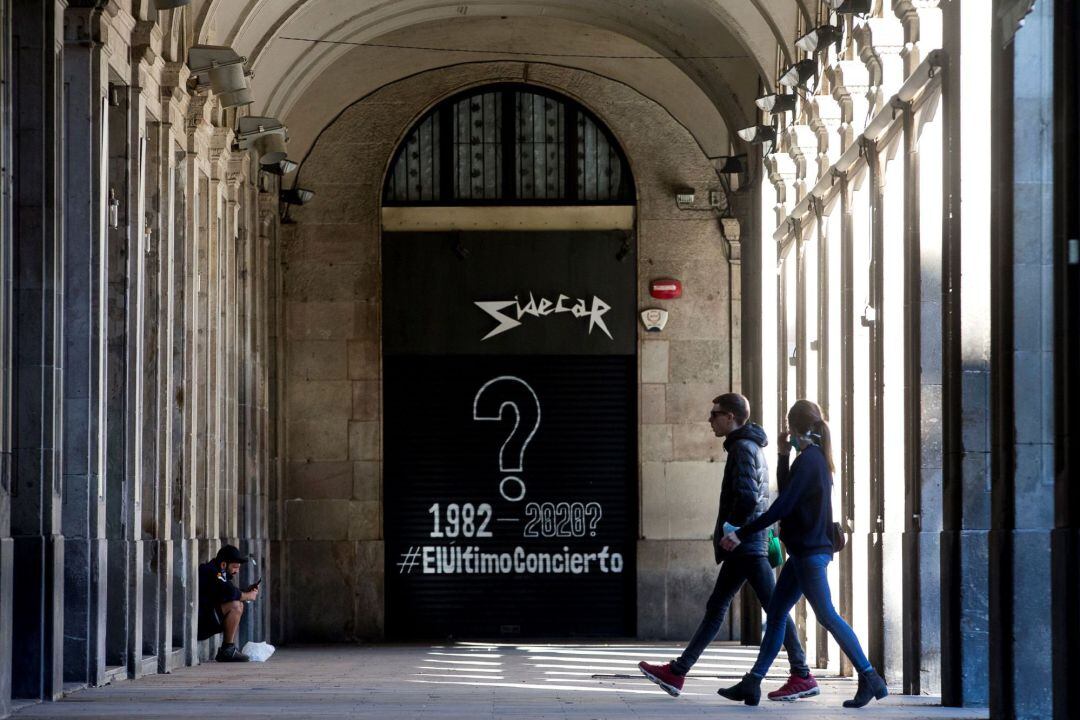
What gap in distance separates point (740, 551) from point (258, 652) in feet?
29.9

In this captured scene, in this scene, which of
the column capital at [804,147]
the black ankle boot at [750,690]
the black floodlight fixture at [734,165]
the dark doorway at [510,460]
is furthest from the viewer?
the dark doorway at [510,460]

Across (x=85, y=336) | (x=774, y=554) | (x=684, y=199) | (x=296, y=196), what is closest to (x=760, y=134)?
(x=684, y=199)

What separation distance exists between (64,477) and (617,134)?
1312cm

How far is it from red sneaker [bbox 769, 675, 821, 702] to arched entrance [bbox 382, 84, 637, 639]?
12.8 meters

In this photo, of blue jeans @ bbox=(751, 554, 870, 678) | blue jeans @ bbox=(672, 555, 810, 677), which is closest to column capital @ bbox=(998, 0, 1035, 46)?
blue jeans @ bbox=(751, 554, 870, 678)

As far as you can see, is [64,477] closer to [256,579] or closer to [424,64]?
[256,579]

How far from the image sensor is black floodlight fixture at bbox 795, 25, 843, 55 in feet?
55.3

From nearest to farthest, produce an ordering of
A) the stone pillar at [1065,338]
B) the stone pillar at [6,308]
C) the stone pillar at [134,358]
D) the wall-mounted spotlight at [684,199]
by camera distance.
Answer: the stone pillar at [1065,338] < the stone pillar at [6,308] < the stone pillar at [134,358] < the wall-mounted spotlight at [684,199]

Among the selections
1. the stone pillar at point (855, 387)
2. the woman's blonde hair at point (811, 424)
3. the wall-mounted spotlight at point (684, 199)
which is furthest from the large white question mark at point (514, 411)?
the woman's blonde hair at point (811, 424)

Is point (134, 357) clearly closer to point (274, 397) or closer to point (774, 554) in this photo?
point (774, 554)

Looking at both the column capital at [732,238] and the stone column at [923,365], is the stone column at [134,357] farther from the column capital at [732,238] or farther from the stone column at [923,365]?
the column capital at [732,238]

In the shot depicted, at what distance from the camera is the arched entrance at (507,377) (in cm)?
2498

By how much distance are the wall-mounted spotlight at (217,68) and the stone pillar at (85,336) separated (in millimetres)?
3681

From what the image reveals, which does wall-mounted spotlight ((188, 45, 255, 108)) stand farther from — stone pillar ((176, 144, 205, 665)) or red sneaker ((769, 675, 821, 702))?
red sneaker ((769, 675, 821, 702))
